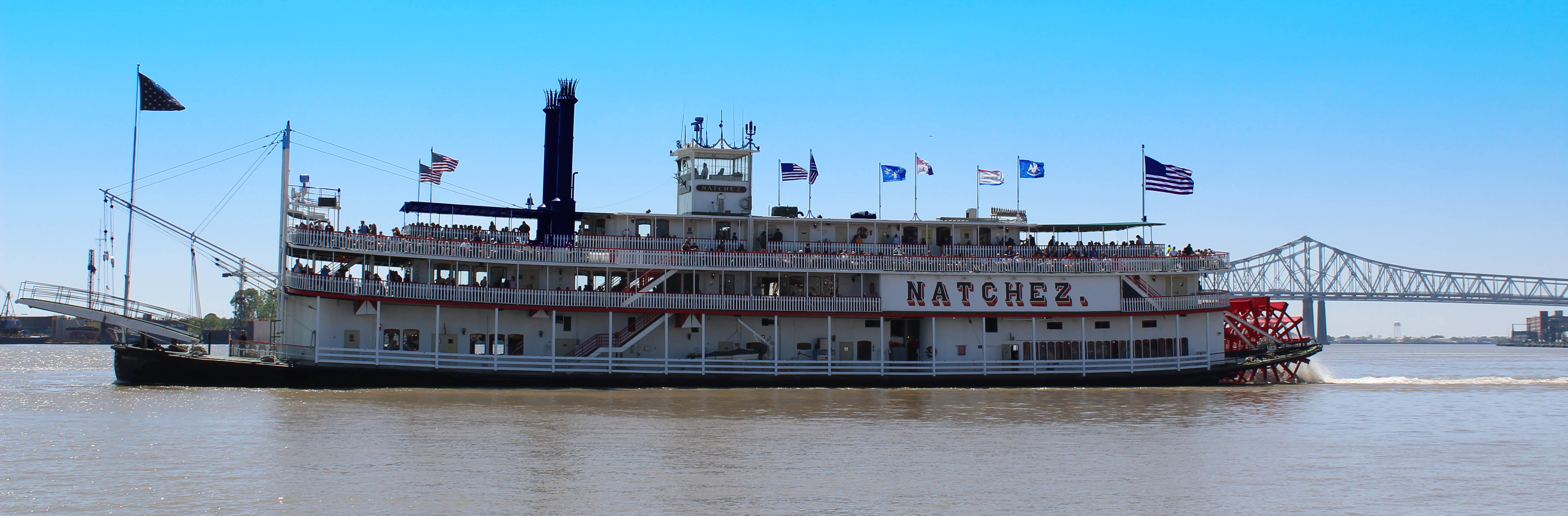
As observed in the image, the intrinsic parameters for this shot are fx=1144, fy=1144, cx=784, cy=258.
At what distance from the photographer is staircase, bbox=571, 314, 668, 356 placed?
117ft

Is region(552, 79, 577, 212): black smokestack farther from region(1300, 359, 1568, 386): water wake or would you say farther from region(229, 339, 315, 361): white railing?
region(1300, 359, 1568, 386): water wake

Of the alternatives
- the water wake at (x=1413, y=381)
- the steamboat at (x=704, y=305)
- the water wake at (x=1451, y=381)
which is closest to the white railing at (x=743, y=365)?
the steamboat at (x=704, y=305)

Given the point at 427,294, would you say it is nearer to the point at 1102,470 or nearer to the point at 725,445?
the point at 725,445

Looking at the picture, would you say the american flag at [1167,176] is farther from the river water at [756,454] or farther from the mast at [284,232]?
the mast at [284,232]

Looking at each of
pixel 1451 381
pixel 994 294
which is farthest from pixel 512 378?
pixel 1451 381

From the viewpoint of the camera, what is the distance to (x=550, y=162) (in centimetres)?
3747

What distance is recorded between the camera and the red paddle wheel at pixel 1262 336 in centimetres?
4219

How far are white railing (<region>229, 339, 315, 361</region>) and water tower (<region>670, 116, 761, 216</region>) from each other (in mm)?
12982

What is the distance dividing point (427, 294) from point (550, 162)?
6.34m

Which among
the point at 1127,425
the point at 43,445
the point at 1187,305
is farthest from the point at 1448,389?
the point at 43,445

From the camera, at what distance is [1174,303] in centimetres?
3912

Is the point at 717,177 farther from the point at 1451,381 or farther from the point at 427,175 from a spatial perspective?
the point at 1451,381

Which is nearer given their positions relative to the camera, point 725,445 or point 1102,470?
point 1102,470

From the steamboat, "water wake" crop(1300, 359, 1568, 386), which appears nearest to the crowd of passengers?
the steamboat
